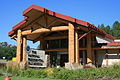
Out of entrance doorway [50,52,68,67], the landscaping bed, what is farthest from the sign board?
the landscaping bed

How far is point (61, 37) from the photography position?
23797 millimetres

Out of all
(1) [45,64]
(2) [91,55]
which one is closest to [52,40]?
(1) [45,64]

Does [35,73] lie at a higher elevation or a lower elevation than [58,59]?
lower

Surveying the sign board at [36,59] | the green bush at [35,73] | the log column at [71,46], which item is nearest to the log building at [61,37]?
the log column at [71,46]

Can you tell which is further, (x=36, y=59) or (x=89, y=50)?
(x=89, y=50)

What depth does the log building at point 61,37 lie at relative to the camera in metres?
16.8

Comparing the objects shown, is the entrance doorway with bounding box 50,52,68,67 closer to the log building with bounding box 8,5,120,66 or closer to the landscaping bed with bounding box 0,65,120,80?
the log building with bounding box 8,5,120,66

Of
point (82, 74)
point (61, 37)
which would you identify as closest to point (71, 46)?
point (82, 74)

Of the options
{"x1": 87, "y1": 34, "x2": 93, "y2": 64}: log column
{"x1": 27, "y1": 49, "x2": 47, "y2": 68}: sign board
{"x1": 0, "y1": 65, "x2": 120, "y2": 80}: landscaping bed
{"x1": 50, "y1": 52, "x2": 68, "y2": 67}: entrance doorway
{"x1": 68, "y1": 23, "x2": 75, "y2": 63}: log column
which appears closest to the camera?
{"x1": 0, "y1": 65, "x2": 120, "y2": 80}: landscaping bed

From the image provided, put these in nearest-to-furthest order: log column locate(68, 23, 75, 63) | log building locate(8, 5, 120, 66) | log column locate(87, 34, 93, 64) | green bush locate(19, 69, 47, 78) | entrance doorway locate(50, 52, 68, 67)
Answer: green bush locate(19, 69, 47, 78) < log column locate(68, 23, 75, 63) < log building locate(8, 5, 120, 66) < log column locate(87, 34, 93, 64) < entrance doorway locate(50, 52, 68, 67)

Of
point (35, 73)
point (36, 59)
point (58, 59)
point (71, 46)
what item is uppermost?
point (71, 46)

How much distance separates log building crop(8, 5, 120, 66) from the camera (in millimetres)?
16828

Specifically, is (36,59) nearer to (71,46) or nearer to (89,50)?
(89,50)

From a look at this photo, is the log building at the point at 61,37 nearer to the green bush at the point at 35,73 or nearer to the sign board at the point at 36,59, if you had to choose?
the sign board at the point at 36,59
